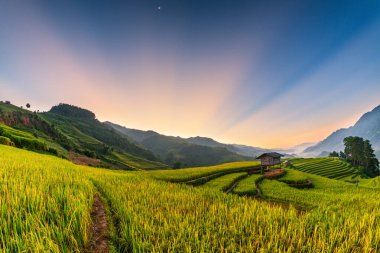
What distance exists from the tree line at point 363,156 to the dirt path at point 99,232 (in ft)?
341

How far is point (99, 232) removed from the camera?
504cm

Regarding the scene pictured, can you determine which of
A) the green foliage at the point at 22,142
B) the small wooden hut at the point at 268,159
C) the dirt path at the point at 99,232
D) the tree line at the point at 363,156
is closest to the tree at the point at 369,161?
the tree line at the point at 363,156

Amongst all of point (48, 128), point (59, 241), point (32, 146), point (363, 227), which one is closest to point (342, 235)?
point (363, 227)

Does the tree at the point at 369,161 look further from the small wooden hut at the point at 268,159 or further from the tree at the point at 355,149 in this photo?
the small wooden hut at the point at 268,159

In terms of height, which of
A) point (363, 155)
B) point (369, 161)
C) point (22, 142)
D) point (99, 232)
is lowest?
point (99, 232)

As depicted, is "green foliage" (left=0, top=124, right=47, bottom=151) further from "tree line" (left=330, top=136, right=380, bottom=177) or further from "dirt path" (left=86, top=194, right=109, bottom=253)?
"tree line" (left=330, top=136, right=380, bottom=177)

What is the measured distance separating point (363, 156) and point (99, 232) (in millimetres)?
113417

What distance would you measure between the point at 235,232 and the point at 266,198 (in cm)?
1904

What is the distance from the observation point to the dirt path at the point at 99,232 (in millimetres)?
4219

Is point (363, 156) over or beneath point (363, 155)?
beneath

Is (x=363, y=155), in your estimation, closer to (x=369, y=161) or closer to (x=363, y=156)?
(x=363, y=156)

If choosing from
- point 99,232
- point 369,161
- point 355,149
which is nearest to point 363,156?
point 369,161

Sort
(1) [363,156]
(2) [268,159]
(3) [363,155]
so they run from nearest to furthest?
(2) [268,159] < (1) [363,156] < (3) [363,155]

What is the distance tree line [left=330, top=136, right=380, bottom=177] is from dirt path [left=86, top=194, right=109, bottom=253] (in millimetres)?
103785
